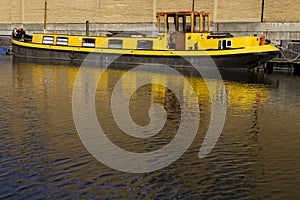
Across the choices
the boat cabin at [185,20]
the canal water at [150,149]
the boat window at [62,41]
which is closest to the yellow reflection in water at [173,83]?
the canal water at [150,149]

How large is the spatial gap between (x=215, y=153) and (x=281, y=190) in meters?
2.64

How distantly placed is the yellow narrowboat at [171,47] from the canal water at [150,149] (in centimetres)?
938

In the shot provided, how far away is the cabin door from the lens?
3295cm

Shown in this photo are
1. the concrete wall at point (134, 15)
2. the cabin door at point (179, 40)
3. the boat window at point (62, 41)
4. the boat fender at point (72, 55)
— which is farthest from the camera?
the concrete wall at point (134, 15)

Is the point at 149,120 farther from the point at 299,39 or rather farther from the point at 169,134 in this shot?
the point at 299,39

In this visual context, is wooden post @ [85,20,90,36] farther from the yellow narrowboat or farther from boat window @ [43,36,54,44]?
boat window @ [43,36,54,44]

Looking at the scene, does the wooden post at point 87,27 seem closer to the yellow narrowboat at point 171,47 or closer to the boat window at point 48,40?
the yellow narrowboat at point 171,47

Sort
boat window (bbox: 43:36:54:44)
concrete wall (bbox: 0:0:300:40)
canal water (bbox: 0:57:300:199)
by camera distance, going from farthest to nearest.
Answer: boat window (bbox: 43:36:54:44)
concrete wall (bbox: 0:0:300:40)
canal water (bbox: 0:57:300:199)

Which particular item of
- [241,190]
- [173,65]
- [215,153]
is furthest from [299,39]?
[241,190]

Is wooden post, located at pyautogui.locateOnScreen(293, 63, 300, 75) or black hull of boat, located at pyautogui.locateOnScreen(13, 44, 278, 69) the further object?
wooden post, located at pyautogui.locateOnScreen(293, 63, 300, 75)

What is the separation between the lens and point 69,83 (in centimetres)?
2448

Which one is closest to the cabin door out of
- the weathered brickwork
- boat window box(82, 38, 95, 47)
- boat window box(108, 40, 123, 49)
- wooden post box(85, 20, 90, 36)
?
boat window box(108, 40, 123, 49)

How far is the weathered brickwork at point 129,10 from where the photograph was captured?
38.5m

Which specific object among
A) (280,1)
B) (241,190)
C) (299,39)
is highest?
(280,1)
